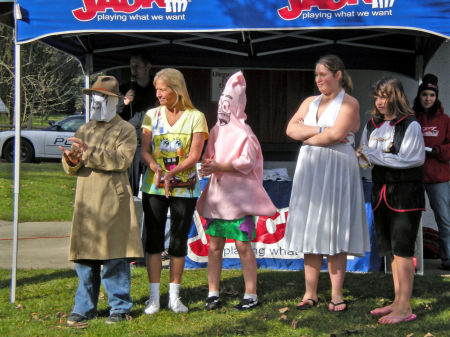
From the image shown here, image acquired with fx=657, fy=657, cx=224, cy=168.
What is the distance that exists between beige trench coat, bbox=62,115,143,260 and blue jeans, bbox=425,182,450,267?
11.3 feet

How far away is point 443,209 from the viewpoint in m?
6.77

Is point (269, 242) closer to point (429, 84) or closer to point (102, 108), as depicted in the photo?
point (429, 84)

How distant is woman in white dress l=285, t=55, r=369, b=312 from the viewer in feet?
16.2

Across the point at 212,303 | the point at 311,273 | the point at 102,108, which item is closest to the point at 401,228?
the point at 311,273

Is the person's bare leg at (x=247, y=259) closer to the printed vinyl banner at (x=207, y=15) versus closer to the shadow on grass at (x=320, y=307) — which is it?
the shadow on grass at (x=320, y=307)

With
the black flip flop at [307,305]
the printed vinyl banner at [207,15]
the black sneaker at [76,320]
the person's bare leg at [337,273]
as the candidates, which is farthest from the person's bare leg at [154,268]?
the printed vinyl banner at [207,15]

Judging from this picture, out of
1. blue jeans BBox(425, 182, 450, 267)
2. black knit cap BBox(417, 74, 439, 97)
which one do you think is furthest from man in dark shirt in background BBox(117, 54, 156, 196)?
blue jeans BBox(425, 182, 450, 267)

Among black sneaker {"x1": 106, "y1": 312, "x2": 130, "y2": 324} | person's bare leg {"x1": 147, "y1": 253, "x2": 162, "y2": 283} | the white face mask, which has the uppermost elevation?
the white face mask

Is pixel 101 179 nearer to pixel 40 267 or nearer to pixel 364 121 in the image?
pixel 40 267

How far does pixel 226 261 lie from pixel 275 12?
264 cm

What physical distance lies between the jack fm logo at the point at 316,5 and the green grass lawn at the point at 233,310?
2329mm

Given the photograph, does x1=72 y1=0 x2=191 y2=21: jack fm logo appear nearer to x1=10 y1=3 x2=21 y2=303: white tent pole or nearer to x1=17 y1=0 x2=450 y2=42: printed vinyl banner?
x1=17 y1=0 x2=450 y2=42: printed vinyl banner

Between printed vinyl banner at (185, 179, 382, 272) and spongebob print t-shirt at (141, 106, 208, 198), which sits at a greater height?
spongebob print t-shirt at (141, 106, 208, 198)

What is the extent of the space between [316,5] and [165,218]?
206 centimetres
